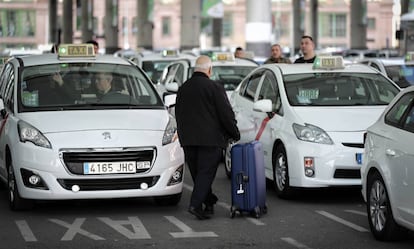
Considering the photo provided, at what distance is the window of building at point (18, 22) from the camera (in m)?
131

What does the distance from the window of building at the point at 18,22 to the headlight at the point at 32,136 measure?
121594 mm

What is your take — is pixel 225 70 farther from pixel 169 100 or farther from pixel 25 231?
pixel 25 231

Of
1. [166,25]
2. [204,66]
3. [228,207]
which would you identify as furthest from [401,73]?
[166,25]

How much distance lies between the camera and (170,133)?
35.0 ft

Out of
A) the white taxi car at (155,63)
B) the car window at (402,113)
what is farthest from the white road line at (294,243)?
the white taxi car at (155,63)

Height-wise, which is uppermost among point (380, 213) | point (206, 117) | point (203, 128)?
point (206, 117)

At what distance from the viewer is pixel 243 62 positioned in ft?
62.3

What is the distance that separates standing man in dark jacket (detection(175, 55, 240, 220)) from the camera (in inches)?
395

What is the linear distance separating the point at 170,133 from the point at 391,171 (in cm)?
286

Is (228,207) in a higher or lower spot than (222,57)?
lower

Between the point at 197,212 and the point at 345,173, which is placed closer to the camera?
the point at 197,212

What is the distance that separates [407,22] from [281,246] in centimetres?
3156

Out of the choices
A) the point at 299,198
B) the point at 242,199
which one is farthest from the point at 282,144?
the point at 242,199

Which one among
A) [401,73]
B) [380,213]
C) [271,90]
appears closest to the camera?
[380,213]
